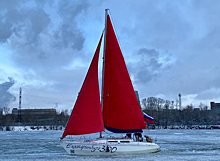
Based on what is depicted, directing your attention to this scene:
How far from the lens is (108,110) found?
90.7 ft

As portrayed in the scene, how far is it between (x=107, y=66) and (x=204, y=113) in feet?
555

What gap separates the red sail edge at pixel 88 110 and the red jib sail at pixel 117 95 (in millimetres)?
787

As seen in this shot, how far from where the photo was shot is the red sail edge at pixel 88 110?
26.4 metres

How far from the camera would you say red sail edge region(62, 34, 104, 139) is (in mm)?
26359

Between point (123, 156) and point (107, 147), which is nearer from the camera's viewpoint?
point (123, 156)

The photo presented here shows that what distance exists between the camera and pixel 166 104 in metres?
182

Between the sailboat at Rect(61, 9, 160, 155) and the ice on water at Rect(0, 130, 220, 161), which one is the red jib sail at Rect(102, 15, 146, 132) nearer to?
the sailboat at Rect(61, 9, 160, 155)

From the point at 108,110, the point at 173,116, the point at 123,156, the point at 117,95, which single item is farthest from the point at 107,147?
the point at 173,116

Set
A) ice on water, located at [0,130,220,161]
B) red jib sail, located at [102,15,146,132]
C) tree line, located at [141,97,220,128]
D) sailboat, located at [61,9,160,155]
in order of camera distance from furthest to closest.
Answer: tree line, located at [141,97,220,128]
red jib sail, located at [102,15,146,132]
sailboat, located at [61,9,160,155]
ice on water, located at [0,130,220,161]

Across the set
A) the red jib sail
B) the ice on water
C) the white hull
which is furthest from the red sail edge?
the ice on water

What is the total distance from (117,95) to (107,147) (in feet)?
14.8

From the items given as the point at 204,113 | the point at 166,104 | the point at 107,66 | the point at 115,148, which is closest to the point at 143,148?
the point at 115,148

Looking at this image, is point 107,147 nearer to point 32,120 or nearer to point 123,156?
point 123,156

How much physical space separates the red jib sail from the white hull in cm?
159
